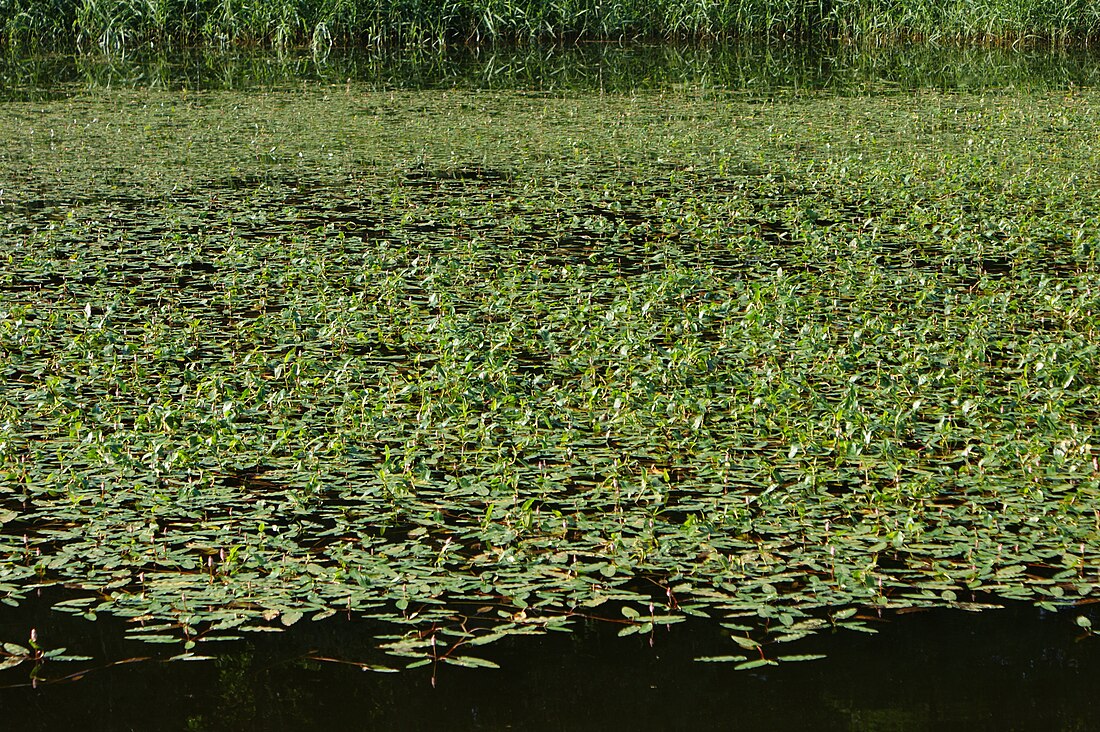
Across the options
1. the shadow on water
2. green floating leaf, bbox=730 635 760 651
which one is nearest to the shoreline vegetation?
the shadow on water

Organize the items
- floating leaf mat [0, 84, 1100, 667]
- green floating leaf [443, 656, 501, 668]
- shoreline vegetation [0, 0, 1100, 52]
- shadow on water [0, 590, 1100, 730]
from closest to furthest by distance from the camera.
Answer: shadow on water [0, 590, 1100, 730] → green floating leaf [443, 656, 501, 668] → floating leaf mat [0, 84, 1100, 667] → shoreline vegetation [0, 0, 1100, 52]

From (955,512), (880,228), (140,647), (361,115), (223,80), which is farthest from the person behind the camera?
(223,80)

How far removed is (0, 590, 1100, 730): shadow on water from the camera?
3.00m

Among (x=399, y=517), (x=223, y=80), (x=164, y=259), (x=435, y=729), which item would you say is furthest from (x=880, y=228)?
(x=223, y=80)

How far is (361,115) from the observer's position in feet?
39.4

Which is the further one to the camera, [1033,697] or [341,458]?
[341,458]

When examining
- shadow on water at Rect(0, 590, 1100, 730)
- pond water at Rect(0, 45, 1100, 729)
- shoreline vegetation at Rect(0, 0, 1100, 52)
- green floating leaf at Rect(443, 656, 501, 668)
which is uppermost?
shoreline vegetation at Rect(0, 0, 1100, 52)

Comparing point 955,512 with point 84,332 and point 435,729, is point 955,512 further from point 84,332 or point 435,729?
point 84,332

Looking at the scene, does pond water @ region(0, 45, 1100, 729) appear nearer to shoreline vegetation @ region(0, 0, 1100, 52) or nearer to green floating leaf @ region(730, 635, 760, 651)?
green floating leaf @ region(730, 635, 760, 651)

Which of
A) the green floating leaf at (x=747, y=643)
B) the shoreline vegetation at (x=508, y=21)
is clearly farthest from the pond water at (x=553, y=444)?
the shoreline vegetation at (x=508, y=21)

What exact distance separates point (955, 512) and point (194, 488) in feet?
7.19

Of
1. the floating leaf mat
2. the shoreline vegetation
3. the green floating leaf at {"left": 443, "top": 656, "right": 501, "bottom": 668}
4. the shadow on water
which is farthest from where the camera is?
the shoreline vegetation

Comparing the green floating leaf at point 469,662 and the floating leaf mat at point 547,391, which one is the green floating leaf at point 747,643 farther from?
the green floating leaf at point 469,662

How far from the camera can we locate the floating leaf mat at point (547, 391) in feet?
11.6
